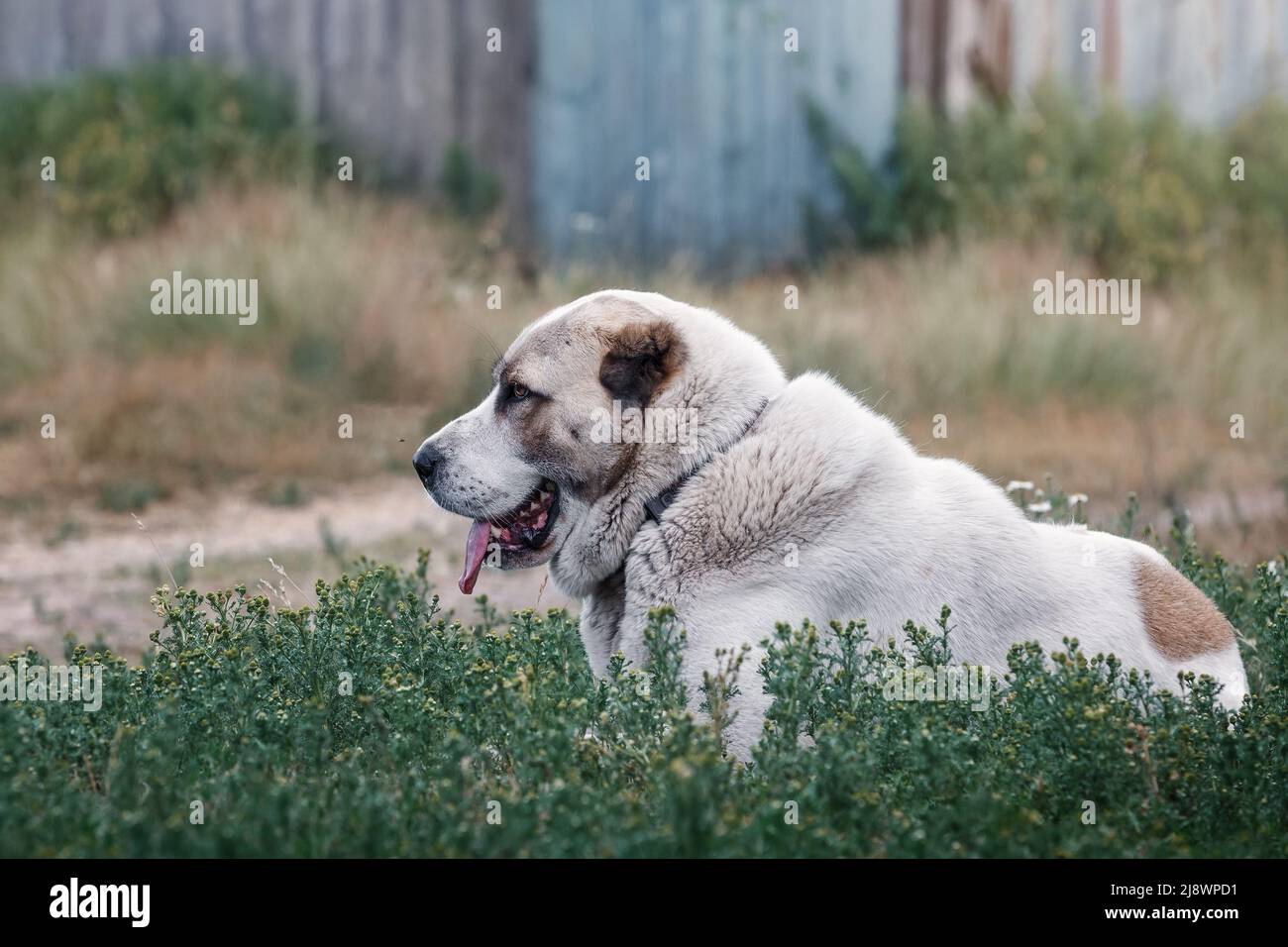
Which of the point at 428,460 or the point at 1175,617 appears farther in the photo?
the point at 428,460

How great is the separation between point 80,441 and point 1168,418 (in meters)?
6.45

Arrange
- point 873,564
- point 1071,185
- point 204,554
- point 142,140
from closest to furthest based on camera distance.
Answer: point 873,564
point 204,554
point 142,140
point 1071,185

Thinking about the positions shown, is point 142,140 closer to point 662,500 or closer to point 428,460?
point 428,460

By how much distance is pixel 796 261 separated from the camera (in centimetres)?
1241

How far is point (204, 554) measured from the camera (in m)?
7.45

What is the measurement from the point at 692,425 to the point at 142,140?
27.1 feet

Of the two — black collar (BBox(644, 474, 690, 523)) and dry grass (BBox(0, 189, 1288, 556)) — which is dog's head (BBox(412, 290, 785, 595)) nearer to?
black collar (BBox(644, 474, 690, 523))

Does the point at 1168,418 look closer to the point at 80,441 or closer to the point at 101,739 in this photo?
the point at 80,441

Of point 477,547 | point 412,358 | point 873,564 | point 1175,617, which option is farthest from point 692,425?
point 412,358

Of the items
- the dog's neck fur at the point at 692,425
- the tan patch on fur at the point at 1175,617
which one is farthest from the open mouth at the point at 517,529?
the tan patch on fur at the point at 1175,617

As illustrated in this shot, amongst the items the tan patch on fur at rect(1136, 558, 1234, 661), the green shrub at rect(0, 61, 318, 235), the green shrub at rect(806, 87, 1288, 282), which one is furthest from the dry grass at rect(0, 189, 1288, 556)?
the tan patch on fur at rect(1136, 558, 1234, 661)

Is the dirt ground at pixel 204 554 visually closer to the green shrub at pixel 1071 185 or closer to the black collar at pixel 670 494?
the black collar at pixel 670 494

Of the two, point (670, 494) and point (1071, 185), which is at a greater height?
point (1071, 185)

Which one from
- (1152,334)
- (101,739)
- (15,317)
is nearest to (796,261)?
(1152,334)
